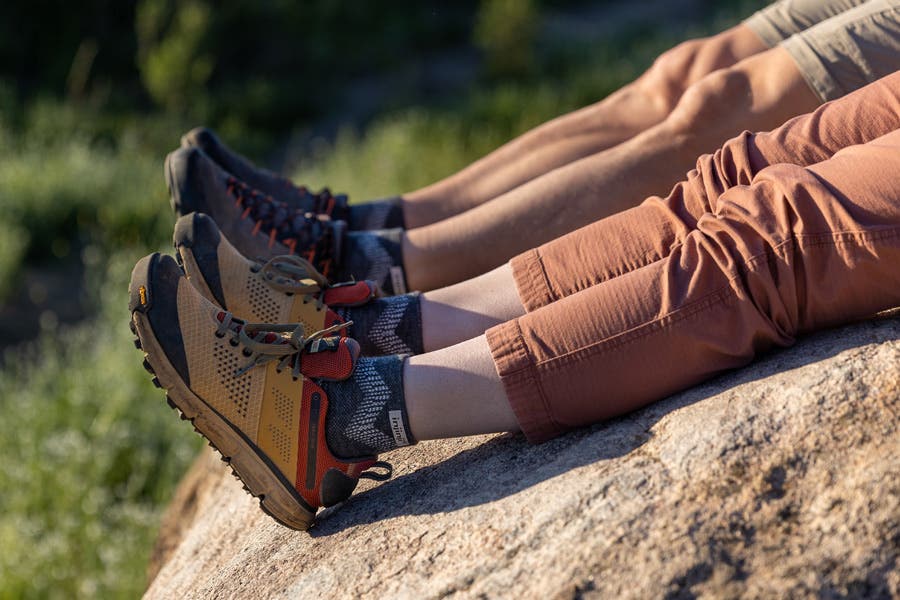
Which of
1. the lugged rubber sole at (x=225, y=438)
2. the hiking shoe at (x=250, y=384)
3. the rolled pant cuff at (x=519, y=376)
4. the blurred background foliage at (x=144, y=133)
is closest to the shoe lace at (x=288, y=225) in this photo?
the hiking shoe at (x=250, y=384)

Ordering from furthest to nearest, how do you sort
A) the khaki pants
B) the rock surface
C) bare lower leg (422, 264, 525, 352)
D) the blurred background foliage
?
the blurred background foliage
the khaki pants
bare lower leg (422, 264, 525, 352)
the rock surface

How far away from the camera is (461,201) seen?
2844 millimetres

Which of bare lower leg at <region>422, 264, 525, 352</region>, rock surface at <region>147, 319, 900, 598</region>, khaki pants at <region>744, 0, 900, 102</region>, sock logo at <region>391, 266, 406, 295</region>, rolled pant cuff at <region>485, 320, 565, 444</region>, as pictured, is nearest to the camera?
rock surface at <region>147, 319, 900, 598</region>

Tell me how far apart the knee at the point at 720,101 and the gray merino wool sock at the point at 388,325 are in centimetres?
87

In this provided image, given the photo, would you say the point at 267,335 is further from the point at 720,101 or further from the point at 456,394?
the point at 720,101

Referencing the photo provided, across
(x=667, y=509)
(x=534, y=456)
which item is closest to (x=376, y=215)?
(x=534, y=456)

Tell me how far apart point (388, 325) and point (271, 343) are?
0.33 m

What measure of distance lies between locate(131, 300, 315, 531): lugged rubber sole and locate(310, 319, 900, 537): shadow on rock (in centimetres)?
12

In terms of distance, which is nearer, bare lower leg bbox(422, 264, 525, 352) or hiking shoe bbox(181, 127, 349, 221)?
bare lower leg bbox(422, 264, 525, 352)

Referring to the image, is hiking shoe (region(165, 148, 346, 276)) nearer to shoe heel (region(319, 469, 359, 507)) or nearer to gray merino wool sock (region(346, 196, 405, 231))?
gray merino wool sock (region(346, 196, 405, 231))

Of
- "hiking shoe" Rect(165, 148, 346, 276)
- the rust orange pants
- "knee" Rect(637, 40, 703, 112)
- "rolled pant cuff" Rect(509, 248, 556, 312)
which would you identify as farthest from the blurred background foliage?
"knee" Rect(637, 40, 703, 112)

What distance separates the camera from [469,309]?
216 cm

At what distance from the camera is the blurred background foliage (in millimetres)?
3814

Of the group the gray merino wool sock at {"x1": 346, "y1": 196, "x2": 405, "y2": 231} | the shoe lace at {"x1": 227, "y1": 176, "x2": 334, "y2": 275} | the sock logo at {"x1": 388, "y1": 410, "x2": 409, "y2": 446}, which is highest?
the shoe lace at {"x1": 227, "y1": 176, "x2": 334, "y2": 275}
